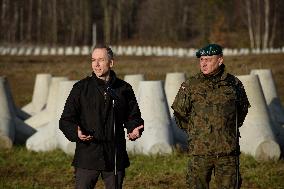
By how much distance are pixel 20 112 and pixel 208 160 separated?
12.7 m

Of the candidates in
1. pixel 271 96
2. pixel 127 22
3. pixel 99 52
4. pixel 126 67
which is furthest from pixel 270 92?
pixel 127 22

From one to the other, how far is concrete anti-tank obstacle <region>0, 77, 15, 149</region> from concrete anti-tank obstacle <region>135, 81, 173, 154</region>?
2.28m

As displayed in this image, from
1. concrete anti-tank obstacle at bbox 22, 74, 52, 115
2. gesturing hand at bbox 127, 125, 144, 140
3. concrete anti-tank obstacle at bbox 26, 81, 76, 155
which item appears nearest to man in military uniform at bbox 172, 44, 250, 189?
gesturing hand at bbox 127, 125, 144, 140

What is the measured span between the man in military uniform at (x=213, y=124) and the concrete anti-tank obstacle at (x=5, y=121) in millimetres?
7527

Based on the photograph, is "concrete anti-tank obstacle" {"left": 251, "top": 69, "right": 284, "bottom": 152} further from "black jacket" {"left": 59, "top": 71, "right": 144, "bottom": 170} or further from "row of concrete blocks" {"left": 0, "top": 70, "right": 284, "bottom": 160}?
"black jacket" {"left": 59, "top": 71, "right": 144, "bottom": 170}

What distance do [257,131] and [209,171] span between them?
586cm

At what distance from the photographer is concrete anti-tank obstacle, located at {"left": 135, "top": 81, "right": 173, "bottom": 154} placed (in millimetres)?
12062

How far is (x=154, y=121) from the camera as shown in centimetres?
Answer: 1243

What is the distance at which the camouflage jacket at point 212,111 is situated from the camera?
5.77 meters

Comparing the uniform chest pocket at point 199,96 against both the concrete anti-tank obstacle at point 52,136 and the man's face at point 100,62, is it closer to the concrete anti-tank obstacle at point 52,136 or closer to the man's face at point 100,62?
the man's face at point 100,62

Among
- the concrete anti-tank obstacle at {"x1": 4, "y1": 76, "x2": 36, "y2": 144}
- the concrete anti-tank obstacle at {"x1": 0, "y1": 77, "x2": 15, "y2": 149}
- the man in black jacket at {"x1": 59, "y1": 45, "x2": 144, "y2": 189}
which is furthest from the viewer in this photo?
the concrete anti-tank obstacle at {"x1": 4, "y1": 76, "x2": 36, "y2": 144}

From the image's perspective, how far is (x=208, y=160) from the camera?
5789 millimetres

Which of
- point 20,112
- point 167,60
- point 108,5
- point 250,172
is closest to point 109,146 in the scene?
point 250,172

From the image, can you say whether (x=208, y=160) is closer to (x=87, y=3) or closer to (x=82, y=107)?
(x=82, y=107)
